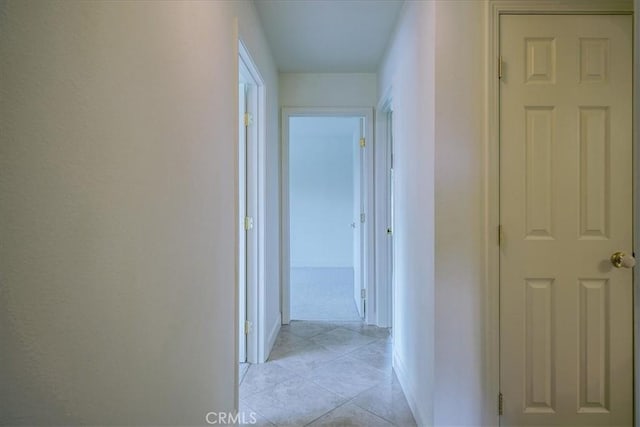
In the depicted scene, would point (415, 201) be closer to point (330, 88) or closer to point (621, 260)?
point (621, 260)

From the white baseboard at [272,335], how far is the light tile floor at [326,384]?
0.05m

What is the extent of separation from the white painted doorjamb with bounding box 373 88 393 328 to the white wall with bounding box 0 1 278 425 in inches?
93.2

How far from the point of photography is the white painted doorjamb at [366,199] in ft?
11.9

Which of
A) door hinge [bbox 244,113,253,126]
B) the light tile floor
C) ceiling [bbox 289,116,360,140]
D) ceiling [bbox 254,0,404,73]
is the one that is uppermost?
ceiling [bbox 289,116,360,140]

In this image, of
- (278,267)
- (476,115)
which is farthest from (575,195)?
(278,267)

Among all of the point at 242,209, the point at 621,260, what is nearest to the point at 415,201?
the point at 621,260

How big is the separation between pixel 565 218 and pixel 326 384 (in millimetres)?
1736

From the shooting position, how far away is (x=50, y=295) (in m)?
0.62

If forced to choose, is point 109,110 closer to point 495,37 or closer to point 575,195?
point 495,37

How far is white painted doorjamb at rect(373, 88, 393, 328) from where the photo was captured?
11.7 feet

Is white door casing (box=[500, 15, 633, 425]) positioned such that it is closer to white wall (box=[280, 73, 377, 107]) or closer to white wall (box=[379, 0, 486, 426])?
white wall (box=[379, 0, 486, 426])

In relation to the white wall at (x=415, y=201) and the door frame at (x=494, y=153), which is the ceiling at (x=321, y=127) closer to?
the white wall at (x=415, y=201)

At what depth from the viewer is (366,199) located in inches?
145

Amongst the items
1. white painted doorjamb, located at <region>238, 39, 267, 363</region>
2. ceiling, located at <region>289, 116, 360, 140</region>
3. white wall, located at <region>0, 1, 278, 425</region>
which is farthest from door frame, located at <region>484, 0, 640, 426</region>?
ceiling, located at <region>289, 116, 360, 140</region>
